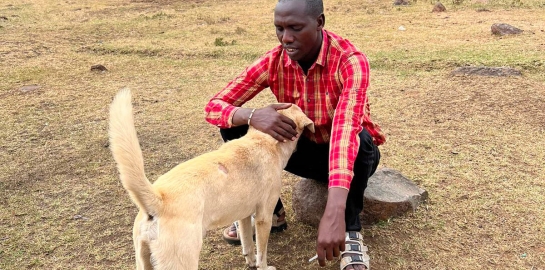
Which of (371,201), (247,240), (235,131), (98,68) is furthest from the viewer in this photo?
(98,68)

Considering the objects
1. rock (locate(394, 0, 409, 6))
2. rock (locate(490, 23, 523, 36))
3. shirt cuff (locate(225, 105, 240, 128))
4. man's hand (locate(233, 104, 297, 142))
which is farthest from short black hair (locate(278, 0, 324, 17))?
rock (locate(394, 0, 409, 6))

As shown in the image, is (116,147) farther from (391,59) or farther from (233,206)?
(391,59)

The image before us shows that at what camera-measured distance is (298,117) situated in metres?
3.11

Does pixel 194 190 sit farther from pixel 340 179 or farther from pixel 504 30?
pixel 504 30

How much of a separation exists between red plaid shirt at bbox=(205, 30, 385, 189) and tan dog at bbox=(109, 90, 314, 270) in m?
0.17

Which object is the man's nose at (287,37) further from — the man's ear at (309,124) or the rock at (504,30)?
the rock at (504,30)

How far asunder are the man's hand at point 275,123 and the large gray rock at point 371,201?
2.38 feet

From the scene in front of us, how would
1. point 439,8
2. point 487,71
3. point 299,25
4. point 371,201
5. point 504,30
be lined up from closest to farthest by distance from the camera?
point 299,25 → point 371,201 → point 487,71 → point 504,30 → point 439,8

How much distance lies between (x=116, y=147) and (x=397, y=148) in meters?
3.42

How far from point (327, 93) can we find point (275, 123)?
1.34 ft

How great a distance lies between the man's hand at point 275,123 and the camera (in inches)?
118

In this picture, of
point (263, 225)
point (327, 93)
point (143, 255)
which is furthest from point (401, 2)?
point (143, 255)

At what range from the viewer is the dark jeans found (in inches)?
119

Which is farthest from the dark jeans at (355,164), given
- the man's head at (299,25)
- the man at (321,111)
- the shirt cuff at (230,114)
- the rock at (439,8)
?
the rock at (439,8)
